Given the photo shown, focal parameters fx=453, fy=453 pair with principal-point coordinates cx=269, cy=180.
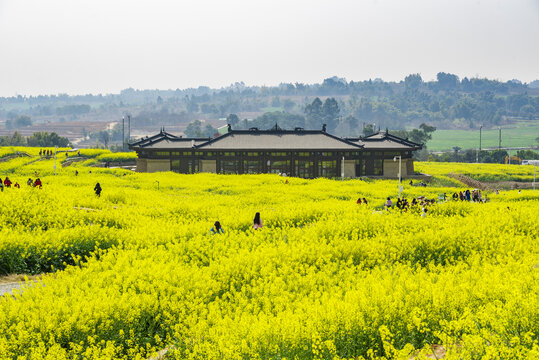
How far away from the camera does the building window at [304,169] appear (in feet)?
Result: 217

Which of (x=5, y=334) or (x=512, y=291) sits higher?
(x=512, y=291)

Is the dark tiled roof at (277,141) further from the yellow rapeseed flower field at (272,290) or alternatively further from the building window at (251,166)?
the yellow rapeseed flower field at (272,290)

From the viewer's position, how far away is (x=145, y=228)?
19.2 metres

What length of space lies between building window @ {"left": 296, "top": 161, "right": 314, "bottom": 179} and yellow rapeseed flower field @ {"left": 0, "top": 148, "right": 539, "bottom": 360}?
144 ft

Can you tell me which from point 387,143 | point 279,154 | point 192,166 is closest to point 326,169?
point 279,154

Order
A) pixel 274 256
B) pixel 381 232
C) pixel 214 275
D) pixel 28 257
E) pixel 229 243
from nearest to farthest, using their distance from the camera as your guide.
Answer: pixel 214 275 → pixel 274 256 → pixel 28 257 → pixel 229 243 → pixel 381 232

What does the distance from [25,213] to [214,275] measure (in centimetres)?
1203

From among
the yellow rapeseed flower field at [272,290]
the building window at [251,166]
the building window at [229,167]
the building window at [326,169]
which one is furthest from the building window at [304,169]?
the yellow rapeseed flower field at [272,290]

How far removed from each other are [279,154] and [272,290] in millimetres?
55029

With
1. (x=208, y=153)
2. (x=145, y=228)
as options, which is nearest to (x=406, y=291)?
(x=145, y=228)

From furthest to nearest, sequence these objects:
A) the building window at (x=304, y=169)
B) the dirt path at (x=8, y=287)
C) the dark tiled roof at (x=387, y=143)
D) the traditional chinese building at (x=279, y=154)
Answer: the dark tiled roof at (x=387, y=143) < the building window at (x=304, y=169) < the traditional chinese building at (x=279, y=154) < the dirt path at (x=8, y=287)

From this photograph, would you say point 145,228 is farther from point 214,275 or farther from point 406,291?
point 406,291

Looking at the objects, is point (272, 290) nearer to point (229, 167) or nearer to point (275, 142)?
point (229, 167)

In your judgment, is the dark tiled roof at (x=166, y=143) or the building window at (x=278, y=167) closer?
the building window at (x=278, y=167)
